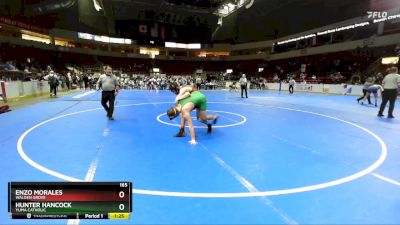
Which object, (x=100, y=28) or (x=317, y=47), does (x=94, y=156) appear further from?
(x=100, y=28)

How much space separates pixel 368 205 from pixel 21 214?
3.90 m

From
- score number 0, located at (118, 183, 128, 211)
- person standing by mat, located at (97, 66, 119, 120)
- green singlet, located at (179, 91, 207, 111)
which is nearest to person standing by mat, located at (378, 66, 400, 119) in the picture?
green singlet, located at (179, 91, 207, 111)

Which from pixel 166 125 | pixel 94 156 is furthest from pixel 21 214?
pixel 166 125

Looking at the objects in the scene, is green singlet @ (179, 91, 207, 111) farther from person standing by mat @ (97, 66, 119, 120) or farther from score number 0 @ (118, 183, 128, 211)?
score number 0 @ (118, 183, 128, 211)

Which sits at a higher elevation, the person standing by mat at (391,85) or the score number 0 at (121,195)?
the person standing by mat at (391,85)

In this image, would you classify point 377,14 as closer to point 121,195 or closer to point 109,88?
point 109,88
